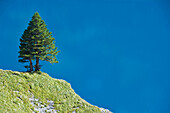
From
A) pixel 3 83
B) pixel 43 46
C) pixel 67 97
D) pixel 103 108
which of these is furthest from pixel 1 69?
pixel 103 108

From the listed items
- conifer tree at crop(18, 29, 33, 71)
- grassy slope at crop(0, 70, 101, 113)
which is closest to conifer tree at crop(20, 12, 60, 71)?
conifer tree at crop(18, 29, 33, 71)

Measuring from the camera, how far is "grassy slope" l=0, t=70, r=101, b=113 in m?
21.0

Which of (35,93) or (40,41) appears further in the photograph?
(40,41)

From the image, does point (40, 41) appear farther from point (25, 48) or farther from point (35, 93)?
point (35, 93)

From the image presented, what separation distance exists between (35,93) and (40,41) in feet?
31.9

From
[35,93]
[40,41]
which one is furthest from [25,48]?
[35,93]

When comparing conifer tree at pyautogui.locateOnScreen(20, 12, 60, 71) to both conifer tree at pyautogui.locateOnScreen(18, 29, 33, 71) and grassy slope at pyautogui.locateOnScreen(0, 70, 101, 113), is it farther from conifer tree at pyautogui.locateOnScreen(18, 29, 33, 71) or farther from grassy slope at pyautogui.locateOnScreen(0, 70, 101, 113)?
grassy slope at pyautogui.locateOnScreen(0, 70, 101, 113)

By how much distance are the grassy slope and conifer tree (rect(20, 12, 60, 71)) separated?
332 centimetres

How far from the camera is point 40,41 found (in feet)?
99.9

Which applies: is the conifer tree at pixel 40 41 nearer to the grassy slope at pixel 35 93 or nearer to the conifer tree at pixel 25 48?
the conifer tree at pixel 25 48

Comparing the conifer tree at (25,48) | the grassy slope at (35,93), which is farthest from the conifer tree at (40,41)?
the grassy slope at (35,93)

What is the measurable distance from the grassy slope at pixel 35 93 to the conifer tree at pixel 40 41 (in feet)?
10.9

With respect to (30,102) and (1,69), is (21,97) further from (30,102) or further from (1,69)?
(1,69)

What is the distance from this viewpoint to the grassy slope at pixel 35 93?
21.0 meters
